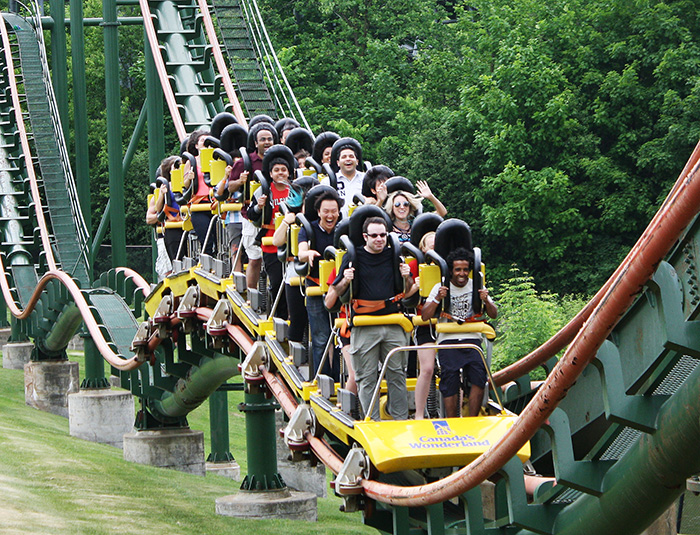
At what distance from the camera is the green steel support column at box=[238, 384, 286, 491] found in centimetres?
1427

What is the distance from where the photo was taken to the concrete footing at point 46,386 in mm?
22469

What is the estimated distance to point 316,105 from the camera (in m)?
36.8

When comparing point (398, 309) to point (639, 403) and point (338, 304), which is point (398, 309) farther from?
point (639, 403)

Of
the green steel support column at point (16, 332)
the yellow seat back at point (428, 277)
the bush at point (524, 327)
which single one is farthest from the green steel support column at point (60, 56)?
the yellow seat back at point (428, 277)

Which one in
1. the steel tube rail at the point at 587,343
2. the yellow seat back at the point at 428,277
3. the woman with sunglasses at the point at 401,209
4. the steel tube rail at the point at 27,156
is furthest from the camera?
the steel tube rail at the point at 27,156

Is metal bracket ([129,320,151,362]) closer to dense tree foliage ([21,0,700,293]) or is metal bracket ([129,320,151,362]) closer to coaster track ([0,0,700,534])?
coaster track ([0,0,700,534])

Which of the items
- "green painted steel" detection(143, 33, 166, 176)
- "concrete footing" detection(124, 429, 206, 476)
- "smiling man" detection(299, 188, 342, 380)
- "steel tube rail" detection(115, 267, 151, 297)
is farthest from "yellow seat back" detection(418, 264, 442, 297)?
"green painted steel" detection(143, 33, 166, 176)

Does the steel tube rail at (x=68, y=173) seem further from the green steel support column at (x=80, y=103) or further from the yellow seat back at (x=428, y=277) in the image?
the yellow seat back at (x=428, y=277)

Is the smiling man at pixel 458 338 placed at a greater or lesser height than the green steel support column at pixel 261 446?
greater

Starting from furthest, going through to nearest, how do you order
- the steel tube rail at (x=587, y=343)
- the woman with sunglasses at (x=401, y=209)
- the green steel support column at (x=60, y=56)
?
the green steel support column at (x=60, y=56), the woman with sunglasses at (x=401, y=209), the steel tube rail at (x=587, y=343)

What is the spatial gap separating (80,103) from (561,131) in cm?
1267

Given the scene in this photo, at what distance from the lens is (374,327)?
300 inches

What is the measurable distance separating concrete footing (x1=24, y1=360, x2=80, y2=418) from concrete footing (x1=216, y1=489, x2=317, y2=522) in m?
8.96

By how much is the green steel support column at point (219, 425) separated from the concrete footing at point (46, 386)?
4.59 m
